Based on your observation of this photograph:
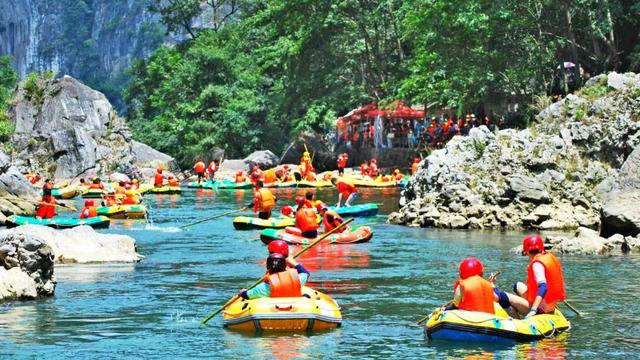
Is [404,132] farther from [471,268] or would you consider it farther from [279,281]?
[471,268]

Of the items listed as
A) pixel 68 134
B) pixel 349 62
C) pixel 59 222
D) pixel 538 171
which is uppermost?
pixel 349 62

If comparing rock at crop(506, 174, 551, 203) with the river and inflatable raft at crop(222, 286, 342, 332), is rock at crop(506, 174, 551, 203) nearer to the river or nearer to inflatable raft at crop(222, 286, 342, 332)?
the river

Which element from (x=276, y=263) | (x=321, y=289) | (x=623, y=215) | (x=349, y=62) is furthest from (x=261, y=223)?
(x=349, y=62)

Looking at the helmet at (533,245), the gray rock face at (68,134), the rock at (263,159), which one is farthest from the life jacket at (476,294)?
the rock at (263,159)

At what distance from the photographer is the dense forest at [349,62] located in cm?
5162

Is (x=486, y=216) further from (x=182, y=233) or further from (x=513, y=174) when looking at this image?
(x=182, y=233)

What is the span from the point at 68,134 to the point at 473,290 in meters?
50.9

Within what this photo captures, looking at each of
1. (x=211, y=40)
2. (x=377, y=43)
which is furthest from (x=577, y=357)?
(x=211, y=40)

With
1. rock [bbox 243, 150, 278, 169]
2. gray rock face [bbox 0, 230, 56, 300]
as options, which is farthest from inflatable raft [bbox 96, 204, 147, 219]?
rock [bbox 243, 150, 278, 169]

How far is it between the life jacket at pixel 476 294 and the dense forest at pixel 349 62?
29691mm

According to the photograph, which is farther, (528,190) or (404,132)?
(404,132)

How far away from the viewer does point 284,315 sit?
17.7 m

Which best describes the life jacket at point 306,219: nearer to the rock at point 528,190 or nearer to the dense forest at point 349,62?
the rock at point 528,190

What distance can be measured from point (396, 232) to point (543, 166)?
4.62 meters
